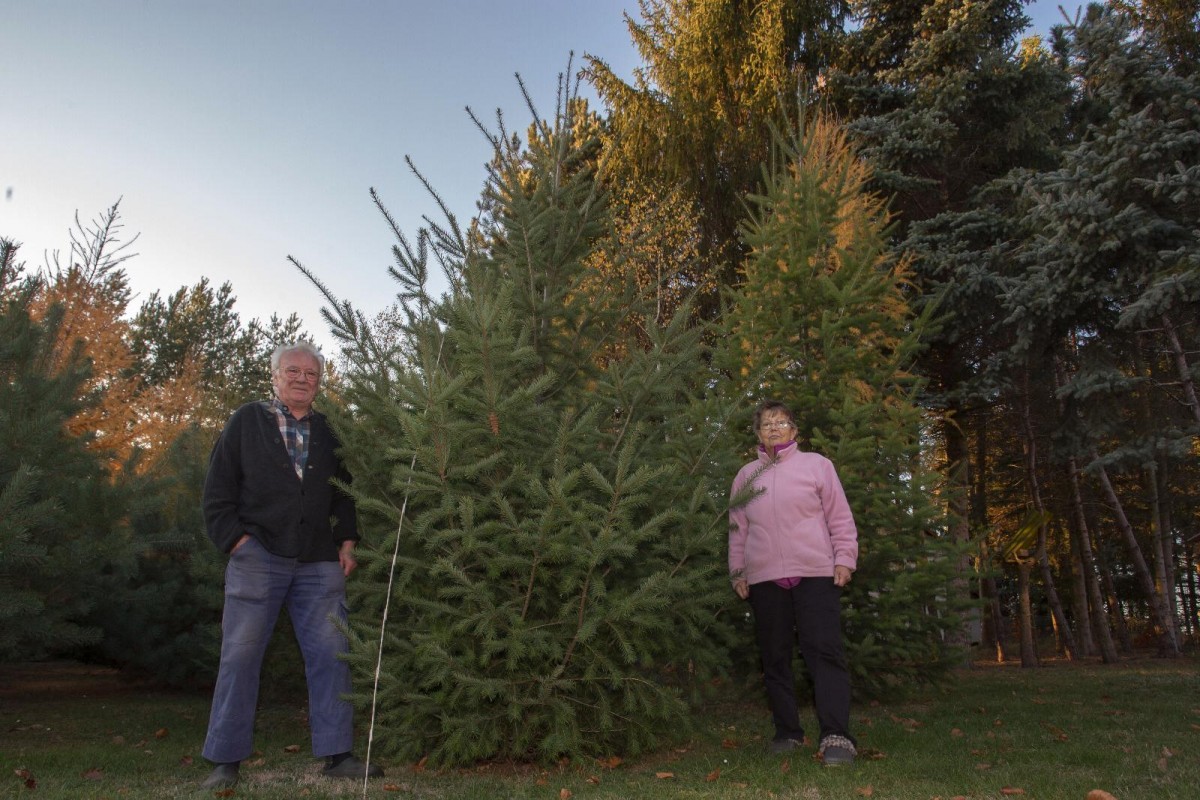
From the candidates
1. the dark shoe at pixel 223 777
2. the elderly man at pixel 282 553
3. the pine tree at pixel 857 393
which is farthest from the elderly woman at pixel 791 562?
the dark shoe at pixel 223 777

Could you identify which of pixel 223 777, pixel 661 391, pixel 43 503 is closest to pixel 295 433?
pixel 43 503

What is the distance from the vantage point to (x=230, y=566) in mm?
4273

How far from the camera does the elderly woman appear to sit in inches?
184

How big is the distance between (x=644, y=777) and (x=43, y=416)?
4.19 metres

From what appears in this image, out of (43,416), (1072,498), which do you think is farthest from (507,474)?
(1072,498)

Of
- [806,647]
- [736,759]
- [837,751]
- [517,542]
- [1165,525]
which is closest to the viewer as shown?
[517,542]

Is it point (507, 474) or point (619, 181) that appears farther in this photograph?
point (619, 181)

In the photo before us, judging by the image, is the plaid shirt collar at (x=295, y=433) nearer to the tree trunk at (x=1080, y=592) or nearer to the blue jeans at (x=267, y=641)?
the blue jeans at (x=267, y=641)

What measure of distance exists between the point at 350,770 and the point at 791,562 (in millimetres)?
2574

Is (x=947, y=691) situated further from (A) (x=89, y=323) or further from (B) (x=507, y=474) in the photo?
(A) (x=89, y=323)

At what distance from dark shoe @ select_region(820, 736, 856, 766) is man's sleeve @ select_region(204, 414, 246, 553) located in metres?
3.20

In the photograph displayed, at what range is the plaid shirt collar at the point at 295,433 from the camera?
446cm

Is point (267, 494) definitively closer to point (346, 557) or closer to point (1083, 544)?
point (346, 557)

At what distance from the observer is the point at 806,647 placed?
4.74m
